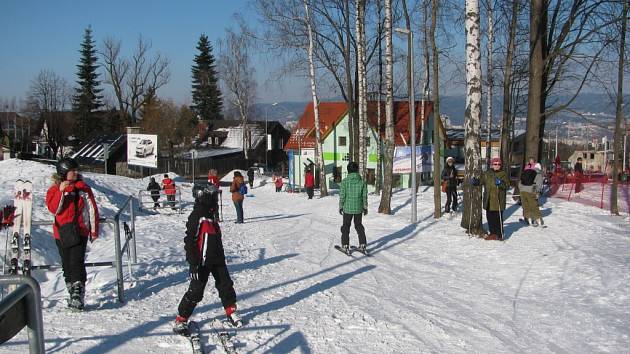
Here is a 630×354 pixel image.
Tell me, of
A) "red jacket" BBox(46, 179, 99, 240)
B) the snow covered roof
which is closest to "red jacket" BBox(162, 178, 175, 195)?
"red jacket" BBox(46, 179, 99, 240)

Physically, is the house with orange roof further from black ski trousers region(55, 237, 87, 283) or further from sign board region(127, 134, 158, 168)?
black ski trousers region(55, 237, 87, 283)

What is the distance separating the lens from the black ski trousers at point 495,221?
12414 mm

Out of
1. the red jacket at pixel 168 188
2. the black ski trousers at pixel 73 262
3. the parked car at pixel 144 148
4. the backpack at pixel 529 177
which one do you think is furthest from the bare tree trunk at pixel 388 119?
the parked car at pixel 144 148

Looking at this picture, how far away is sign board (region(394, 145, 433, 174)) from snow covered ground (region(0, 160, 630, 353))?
5.34m

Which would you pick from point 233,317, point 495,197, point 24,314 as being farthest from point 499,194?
point 24,314

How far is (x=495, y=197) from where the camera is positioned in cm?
1231

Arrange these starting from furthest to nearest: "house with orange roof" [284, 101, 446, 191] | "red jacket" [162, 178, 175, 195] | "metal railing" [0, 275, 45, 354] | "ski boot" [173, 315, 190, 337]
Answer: "house with orange roof" [284, 101, 446, 191]
"red jacket" [162, 178, 175, 195]
"ski boot" [173, 315, 190, 337]
"metal railing" [0, 275, 45, 354]

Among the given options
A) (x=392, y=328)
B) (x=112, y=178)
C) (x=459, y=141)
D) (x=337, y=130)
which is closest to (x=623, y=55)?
(x=392, y=328)

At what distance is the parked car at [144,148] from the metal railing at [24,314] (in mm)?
39006

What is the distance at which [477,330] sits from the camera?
651cm

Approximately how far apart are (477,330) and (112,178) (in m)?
28.8

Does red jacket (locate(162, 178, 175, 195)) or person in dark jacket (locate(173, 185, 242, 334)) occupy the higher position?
person in dark jacket (locate(173, 185, 242, 334))

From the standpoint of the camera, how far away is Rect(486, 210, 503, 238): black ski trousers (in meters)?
12.4

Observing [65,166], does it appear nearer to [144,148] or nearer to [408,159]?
[408,159]
